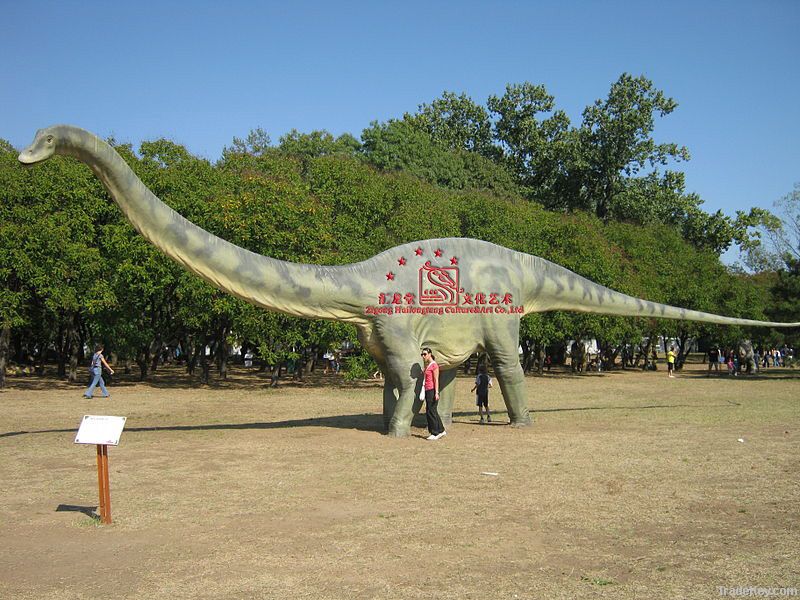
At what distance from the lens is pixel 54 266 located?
71.4 feet

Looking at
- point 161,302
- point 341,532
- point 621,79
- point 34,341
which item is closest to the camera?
point 341,532

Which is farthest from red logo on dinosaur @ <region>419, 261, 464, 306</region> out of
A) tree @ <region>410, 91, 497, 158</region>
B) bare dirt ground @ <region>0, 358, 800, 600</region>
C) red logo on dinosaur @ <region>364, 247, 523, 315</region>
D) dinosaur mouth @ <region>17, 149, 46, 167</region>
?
tree @ <region>410, 91, 497, 158</region>

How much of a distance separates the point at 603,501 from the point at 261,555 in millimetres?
3822

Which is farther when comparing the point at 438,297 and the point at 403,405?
the point at 438,297

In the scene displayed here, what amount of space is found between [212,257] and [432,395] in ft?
13.4

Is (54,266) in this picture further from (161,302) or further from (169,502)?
(169,502)

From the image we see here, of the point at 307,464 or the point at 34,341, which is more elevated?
the point at 34,341

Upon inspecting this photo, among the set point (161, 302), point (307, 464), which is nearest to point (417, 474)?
point (307, 464)

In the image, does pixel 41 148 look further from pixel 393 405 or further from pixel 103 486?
pixel 393 405

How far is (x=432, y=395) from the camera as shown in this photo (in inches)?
490

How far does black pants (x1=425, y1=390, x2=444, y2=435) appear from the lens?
12.5m

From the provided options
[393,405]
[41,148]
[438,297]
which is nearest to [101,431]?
[41,148]

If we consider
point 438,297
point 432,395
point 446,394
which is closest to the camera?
point 432,395

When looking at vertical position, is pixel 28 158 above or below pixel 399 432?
above
